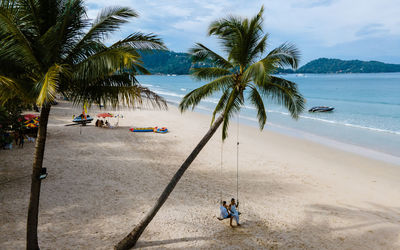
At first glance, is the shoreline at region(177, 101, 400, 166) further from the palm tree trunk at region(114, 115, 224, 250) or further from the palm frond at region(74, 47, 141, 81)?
the palm frond at region(74, 47, 141, 81)

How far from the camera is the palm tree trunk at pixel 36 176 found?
4844 mm

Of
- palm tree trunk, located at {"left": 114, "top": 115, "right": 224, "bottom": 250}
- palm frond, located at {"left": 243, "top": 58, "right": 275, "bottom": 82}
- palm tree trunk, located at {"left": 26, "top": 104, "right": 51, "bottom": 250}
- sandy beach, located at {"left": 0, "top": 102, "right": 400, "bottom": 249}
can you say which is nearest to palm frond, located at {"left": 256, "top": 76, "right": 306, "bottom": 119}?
palm frond, located at {"left": 243, "top": 58, "right": 275, "bottom": 82}

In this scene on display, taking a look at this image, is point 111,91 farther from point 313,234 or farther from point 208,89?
point 313,234

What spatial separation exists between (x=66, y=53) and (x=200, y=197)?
21.0ft

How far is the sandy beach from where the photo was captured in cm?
709

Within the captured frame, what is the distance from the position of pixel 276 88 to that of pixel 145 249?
4.86m

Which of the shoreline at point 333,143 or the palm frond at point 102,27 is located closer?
the palm frond at point 102,27

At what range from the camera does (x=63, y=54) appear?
477 centimetres

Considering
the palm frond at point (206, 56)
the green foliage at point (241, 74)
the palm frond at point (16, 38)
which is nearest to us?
the palm frond at point (16, 38)

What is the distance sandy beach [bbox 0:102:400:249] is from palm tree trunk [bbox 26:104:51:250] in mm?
1010

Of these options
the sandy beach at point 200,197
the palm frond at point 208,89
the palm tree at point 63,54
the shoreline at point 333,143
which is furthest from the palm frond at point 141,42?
the shoreline at point 333,143

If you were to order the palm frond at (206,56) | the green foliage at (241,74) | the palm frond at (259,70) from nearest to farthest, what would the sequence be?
the palm frond at (259,70) < the green foliage at (241,74) < the palm frond at (206,56)

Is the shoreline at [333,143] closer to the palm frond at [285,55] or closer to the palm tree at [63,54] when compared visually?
the palm frond at [285,55]

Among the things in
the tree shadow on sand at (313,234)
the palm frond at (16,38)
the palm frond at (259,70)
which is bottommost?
the tree shadow on sand at (313,234)
